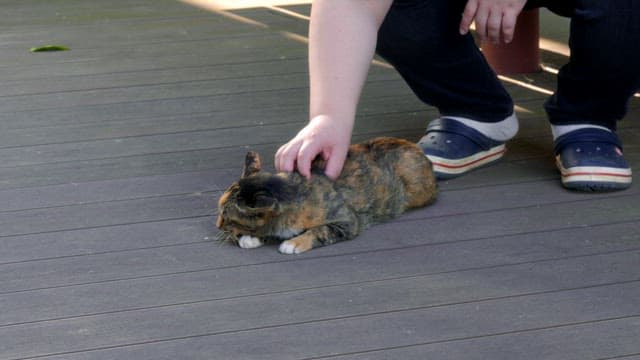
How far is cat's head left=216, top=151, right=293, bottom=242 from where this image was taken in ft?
8.21

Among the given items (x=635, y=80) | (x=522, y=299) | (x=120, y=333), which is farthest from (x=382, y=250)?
(x=635, y=80)

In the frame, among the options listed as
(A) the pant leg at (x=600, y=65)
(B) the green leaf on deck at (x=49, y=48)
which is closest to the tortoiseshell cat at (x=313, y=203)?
(A) the pant leg at (x=600, y=65)

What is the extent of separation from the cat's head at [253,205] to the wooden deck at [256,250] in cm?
5

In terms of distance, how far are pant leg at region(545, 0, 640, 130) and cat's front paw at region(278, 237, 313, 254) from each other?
0.85 metres

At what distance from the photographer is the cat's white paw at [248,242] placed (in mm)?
2531

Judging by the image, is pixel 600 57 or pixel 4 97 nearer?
pixel 600 57

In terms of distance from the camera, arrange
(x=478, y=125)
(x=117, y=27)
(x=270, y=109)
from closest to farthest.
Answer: (x=478, y=125) → (x=270, y=109) → (x=117, y=27)

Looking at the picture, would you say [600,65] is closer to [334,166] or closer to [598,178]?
[598,178]

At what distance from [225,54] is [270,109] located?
0.79 m

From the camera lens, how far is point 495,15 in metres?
2.65

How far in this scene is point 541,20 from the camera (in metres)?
4.97

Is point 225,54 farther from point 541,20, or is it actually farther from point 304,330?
point 304,330

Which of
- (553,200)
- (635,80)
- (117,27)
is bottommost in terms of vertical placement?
(117,27)

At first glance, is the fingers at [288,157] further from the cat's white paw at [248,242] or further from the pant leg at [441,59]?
the pant leg at [441,59]
